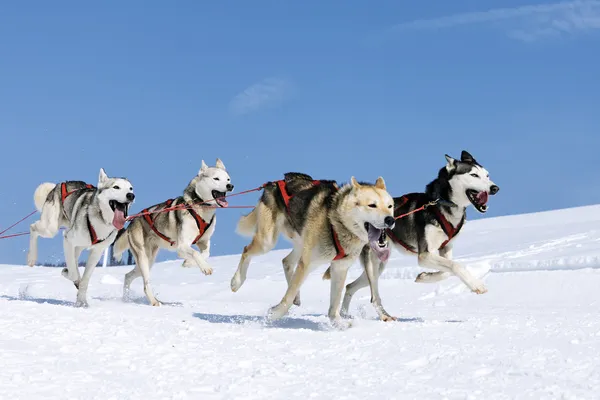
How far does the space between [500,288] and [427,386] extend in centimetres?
619

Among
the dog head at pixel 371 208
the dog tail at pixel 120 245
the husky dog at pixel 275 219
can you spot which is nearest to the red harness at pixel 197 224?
the dog tail at pixel 120 245

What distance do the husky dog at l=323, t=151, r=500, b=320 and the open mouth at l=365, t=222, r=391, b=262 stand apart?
101 cm

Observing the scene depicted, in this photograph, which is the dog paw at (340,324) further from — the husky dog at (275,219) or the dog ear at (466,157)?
the dog ear at (466,157)

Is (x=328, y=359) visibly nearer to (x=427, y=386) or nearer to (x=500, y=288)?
(x=427, y=386)

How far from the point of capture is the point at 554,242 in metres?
12.3

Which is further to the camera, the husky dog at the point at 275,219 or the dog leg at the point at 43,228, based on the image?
the dog leg at the point at 43,228

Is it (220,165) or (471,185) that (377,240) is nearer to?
(471,185)

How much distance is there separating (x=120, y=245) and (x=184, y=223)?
1506 mm

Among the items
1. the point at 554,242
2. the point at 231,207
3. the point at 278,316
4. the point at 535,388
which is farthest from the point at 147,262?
the point at 554,242

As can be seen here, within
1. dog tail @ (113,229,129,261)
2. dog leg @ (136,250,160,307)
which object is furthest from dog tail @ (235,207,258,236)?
dog tail @ (113,229,129,261)

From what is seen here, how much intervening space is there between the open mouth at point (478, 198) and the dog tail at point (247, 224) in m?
2.20

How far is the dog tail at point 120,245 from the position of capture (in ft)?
31.1

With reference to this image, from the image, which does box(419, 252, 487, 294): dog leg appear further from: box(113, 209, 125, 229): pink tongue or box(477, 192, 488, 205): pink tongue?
box(113, 209, 125, 229): pink tongue

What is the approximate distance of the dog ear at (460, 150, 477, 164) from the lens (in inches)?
281
